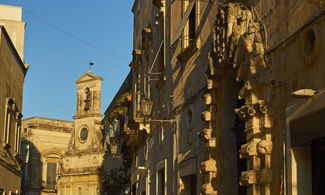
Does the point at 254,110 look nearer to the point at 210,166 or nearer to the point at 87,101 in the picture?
the point at 210,166

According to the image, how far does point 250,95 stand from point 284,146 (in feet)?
4.04

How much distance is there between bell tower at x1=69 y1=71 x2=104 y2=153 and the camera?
46.9 meters

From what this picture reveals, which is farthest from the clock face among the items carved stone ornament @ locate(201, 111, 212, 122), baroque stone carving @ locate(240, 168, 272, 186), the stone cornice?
baroque stone carving @ locate(240, 168, 272, 186)

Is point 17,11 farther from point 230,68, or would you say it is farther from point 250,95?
point 250,95

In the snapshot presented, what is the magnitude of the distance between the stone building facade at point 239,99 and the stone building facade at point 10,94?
6.11 metres

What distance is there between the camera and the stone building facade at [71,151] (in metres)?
45.5

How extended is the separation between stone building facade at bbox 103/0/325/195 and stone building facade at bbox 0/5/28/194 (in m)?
6.11

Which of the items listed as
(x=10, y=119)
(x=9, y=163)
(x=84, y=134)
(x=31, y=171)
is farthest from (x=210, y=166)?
(x=31, y=171)

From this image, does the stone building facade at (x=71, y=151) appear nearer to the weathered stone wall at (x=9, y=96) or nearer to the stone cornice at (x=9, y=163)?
the stone cornice at (x=9, y=163)

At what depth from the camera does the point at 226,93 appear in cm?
1071

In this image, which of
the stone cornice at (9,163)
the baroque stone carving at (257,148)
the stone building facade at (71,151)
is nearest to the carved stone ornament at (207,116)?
the baroque stone carving at (257,148)

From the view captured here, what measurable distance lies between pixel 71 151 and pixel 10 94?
25610 mm

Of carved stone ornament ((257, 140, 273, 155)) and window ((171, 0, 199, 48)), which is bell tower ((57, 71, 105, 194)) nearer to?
window ((171, 0, 199, 48))

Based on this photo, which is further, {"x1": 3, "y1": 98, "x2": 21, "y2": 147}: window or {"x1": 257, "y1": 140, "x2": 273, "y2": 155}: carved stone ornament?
{"x1": 3, "y1": 98, "x2": 21, "y2": 147}: window
